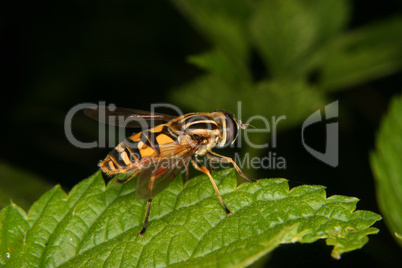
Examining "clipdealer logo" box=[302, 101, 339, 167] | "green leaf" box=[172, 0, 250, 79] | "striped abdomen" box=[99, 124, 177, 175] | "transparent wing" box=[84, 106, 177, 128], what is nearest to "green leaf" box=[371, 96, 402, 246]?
"clipdealer logo" box=[302, 101, 339, 167]

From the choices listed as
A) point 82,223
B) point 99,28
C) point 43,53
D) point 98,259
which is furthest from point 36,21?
point 98,259

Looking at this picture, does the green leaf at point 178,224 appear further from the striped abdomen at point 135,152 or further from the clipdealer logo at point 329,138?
the clipdealer logo at point 329,138

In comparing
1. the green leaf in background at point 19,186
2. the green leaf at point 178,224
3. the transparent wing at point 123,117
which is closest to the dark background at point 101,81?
the green leaf in background at point 19,186

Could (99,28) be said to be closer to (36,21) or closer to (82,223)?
(36,21)

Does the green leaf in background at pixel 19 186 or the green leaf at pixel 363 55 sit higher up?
the green leaf at pixel 363 55

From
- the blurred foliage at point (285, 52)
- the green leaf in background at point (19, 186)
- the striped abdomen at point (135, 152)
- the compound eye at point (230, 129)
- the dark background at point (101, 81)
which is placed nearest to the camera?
the striped abdomen at point (135, 152)

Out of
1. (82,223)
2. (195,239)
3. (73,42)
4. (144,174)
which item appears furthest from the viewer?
(73,42)
